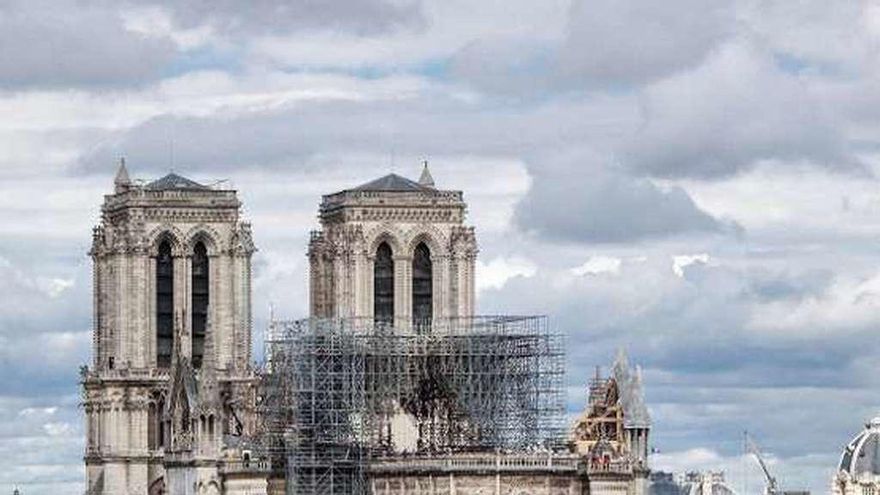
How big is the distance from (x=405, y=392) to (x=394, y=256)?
8.92m

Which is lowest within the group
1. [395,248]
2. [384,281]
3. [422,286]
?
[422,286]

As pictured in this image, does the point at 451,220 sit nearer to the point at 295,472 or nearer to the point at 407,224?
the point at 407,224

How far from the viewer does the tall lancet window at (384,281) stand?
19738cm

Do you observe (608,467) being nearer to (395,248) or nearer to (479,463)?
(479,463)

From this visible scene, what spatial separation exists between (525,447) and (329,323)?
10005mm

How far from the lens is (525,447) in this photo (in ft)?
622

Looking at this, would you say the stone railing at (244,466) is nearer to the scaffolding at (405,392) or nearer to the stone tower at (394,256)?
the scaffolding at (405,392)

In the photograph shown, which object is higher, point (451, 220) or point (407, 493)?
point (451, 220)

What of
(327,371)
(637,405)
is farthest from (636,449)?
(327,371)

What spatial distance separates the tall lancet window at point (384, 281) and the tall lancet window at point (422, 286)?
117 centimetres

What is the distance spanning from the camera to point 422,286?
19862 cm

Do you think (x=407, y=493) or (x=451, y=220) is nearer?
(x=407, y=493)

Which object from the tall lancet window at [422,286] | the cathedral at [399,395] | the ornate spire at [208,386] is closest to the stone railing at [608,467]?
the cathedral at [399,395]

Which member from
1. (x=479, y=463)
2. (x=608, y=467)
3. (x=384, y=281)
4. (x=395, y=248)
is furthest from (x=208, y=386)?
(x=608, y=467)
